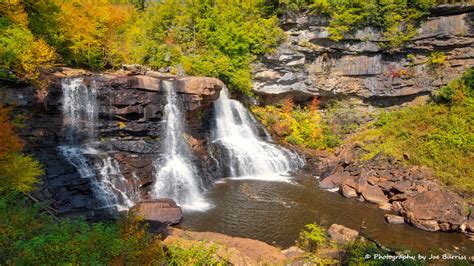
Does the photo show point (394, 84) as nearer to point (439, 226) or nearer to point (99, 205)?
point (439, 226)

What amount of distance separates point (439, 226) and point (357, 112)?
15777 mm

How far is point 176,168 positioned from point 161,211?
15.3 feet

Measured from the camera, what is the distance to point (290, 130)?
2883cm

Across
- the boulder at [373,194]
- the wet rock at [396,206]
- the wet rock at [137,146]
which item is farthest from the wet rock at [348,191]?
the wet rock at [137,146]

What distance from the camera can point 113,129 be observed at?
19.5 m

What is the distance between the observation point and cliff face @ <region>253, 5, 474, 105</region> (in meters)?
24.9

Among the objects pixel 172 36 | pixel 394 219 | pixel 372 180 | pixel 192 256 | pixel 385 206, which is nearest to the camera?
pixel 192 256

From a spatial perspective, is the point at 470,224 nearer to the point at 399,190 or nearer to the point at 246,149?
the point at 399,190

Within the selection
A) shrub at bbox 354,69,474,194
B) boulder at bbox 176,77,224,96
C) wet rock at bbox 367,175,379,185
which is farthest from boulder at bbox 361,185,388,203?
boulder at bbox 176,77,224,96

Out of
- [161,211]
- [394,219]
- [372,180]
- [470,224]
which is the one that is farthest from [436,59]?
[161,211]

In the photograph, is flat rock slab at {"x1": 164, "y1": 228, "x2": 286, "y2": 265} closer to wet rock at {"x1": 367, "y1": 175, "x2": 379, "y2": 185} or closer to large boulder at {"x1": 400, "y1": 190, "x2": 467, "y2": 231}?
large boulder at {"x1": 400, "y1": 190, "x2": 467, "y2": 231}

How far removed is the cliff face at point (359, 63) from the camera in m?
24.9

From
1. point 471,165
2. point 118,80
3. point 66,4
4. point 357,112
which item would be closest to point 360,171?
→ point 471,165

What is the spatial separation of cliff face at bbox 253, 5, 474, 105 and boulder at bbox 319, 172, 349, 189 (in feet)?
34.6
